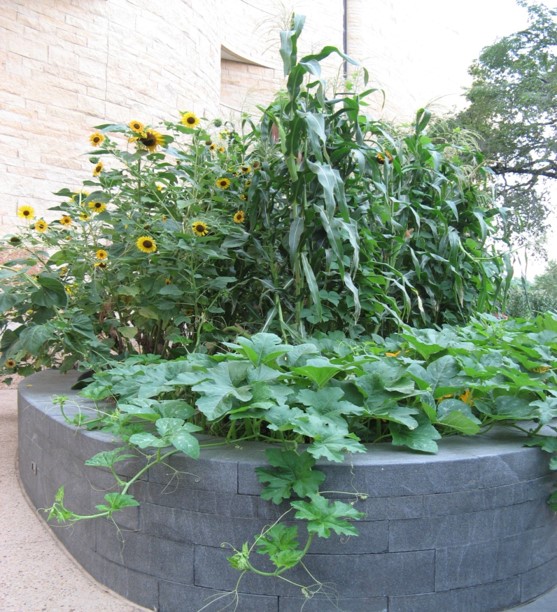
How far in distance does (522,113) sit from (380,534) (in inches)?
426

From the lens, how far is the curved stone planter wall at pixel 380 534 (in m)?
1.24

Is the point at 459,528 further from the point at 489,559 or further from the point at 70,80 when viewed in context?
the point at 70,80

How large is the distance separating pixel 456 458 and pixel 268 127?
1501 mm

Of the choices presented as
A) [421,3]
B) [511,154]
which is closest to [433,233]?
[511,154]

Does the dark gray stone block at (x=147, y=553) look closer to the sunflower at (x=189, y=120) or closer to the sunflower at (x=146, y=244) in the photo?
the sunflower at (x=146, y=244)

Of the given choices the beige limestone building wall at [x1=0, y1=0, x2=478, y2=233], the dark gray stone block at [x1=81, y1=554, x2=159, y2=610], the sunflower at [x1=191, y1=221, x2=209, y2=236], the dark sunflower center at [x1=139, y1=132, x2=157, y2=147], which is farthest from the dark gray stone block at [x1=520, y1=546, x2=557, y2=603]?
the beige limestone building wall at [x1=0, y1=0, x2=478, y2=233]

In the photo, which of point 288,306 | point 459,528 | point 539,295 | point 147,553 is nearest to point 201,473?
point 147,553

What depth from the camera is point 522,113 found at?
34.3 feet

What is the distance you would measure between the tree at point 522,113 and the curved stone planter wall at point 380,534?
32.0 ft

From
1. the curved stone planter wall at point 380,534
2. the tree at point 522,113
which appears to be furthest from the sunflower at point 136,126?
the tree at point 522,113

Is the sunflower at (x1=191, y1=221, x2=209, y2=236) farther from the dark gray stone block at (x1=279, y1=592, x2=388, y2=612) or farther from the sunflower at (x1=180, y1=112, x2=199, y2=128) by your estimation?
the dark gray stone block at (x1=279, y1=592, x2=388, y2=612)

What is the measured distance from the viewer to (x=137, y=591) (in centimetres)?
136

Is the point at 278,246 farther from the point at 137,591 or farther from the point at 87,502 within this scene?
the point at 137,591

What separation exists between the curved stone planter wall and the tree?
976 cm
